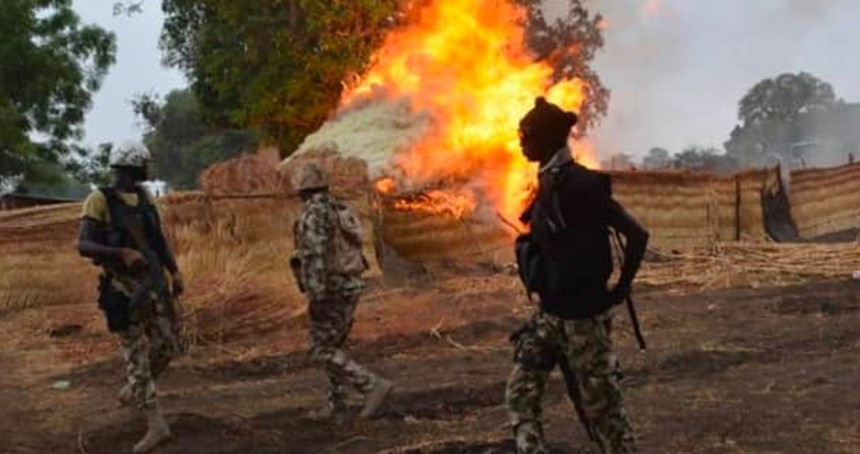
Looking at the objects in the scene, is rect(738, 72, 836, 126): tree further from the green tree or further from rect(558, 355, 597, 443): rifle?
rect(558, 355, 597, 443): rifle

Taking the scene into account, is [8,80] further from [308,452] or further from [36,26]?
[308,452]

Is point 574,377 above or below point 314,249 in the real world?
below

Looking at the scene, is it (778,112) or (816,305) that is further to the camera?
(778,112)

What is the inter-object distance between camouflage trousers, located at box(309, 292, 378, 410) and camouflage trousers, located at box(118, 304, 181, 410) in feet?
3.26

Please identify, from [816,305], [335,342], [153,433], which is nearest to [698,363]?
[335,342]

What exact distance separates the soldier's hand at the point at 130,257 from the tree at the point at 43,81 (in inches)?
868

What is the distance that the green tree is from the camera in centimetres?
2486

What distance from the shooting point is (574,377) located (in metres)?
5.45

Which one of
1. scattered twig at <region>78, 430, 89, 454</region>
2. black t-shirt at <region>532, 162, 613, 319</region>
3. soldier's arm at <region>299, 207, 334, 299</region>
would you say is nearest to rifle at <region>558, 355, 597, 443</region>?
black t-shirt at <region>532, 162, 613, 319</region>

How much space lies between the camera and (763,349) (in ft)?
34.8

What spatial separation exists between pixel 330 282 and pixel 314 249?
10.2 inches

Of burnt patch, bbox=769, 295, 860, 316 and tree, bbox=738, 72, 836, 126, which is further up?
tree, bbox=738, 72, 836, 126

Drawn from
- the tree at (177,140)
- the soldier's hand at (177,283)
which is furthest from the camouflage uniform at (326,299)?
the tree at (177,140)

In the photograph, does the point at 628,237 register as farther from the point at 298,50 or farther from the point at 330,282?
the point at 298,50
